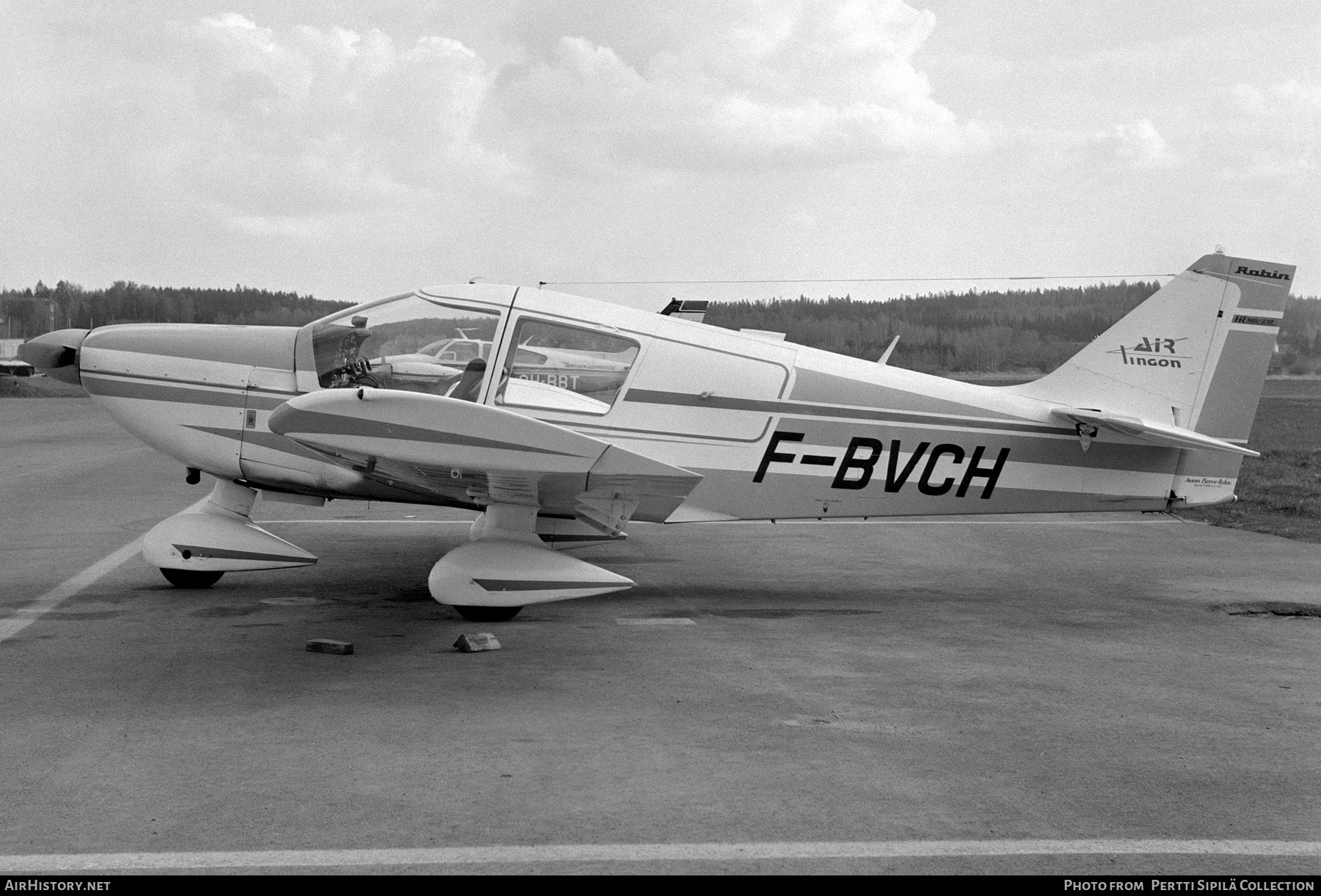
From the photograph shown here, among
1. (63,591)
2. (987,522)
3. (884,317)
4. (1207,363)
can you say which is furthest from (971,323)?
(63,591)

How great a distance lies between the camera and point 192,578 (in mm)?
8320

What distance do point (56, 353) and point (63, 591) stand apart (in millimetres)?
1658

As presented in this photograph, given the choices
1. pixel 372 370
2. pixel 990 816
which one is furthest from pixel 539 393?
pixel 990 816

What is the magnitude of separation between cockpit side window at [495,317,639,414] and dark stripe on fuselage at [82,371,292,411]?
1587 millimetres

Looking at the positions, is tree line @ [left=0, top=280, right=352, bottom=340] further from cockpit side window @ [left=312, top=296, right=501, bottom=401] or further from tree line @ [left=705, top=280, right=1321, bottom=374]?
tree line @ [left=705, top=280, right=1321, bottom=374]

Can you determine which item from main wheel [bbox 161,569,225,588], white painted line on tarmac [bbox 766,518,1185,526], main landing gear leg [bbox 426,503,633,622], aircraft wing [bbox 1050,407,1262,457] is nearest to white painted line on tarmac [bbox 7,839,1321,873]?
main landing gear leg [bbox 426,503,633,622]

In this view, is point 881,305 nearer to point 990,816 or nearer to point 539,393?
point 539,393

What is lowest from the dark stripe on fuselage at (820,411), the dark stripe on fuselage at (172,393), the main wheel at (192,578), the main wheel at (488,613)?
the main wheel at (192,578)

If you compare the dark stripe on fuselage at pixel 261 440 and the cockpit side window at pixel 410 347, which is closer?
the cockpit side window at pixel 410 347

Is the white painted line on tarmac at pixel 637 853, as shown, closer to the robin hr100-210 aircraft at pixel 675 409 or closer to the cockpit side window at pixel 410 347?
the robin hr100-210 aircraft at pixel 675 409

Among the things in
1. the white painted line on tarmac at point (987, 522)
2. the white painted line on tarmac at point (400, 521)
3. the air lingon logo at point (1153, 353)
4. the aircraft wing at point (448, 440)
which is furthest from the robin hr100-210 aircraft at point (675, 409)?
the white painted line on tarmac at point (987, 522)

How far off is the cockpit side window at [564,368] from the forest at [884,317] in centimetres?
229

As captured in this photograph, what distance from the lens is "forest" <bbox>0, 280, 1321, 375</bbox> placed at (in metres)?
14.4

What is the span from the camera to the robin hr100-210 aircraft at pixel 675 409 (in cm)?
780
